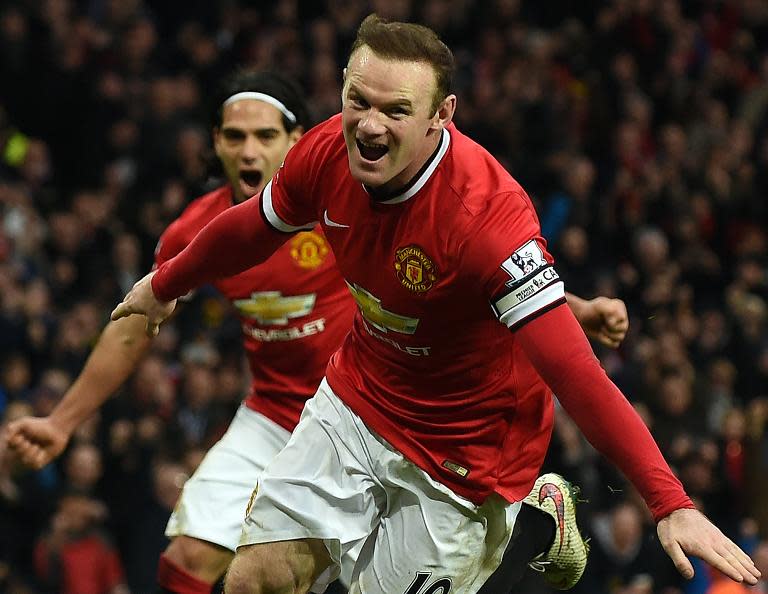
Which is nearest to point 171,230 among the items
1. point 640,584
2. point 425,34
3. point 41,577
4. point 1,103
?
point 425,34

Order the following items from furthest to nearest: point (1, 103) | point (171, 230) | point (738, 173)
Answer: point (738, 173), point (1, 103), point (171, 230)

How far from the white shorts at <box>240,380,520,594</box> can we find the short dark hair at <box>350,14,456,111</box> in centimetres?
107

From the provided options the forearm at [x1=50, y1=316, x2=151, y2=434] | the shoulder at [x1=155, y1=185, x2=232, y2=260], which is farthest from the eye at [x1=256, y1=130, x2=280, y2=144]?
the forearm at [x1=50, y1=316, x2=151, y2=434]

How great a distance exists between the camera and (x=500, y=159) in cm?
1167

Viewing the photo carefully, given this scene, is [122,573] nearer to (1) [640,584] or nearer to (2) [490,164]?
(1) [640,584]

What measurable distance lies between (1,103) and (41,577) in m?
4.39

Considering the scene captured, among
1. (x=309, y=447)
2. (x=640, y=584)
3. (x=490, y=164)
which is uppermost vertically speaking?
(x=490, y=164)

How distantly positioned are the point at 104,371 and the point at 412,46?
79.3 inches

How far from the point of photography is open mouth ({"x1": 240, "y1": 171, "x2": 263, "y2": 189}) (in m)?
5.34

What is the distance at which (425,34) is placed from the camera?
13.0 ft

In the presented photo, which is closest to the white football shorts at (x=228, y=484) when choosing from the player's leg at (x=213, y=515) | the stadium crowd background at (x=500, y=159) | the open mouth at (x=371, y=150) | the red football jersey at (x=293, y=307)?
the player's leg at (x=213, y=515)

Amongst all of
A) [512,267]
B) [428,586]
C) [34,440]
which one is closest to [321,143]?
[512,267]

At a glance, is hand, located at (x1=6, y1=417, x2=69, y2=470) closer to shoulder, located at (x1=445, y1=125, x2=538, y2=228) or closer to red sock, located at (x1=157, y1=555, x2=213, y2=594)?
red sock, located at (x1=157, y1=555, x2=213, y2=594)

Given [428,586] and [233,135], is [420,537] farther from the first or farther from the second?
[233,135]
